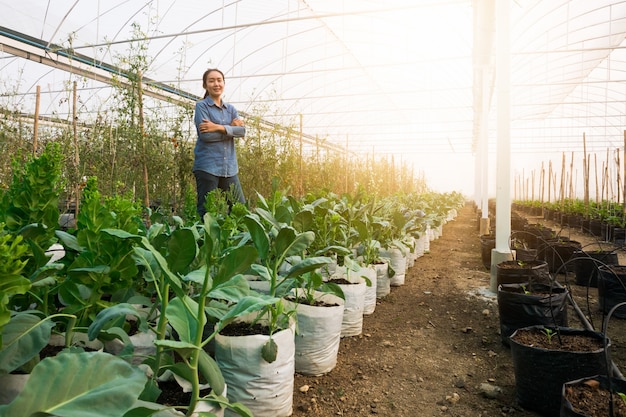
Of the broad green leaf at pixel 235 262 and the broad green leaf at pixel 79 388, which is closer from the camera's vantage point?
the broad green leaf at pixel 79 388

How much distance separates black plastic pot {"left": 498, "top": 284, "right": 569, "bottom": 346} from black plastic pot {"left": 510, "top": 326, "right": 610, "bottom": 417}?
51 cm

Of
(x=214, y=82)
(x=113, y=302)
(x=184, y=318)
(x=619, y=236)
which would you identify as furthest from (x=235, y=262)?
(x=619, y=236)

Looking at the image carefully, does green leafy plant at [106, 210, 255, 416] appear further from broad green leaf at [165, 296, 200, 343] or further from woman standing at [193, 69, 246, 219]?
woman standing at [193, 69, 246, 219]

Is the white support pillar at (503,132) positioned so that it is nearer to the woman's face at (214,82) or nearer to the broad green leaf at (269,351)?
the woman's face at (214,82)

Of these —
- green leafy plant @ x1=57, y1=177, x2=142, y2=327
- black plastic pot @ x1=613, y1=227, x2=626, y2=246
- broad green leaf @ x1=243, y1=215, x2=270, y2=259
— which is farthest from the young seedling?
black plastic pot @ x1=613, y1=227, x2=626, y2=246

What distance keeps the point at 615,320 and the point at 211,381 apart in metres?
3.22

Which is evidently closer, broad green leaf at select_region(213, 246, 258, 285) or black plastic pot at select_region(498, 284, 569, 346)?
broad green leaf at select_region(213, 246, 258, 285)

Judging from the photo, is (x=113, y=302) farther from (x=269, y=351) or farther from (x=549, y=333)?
(x=549, y=333)

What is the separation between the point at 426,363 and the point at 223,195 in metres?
1.93

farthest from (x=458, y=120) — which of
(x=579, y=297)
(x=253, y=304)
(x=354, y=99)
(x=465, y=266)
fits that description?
(x=253, y=304)

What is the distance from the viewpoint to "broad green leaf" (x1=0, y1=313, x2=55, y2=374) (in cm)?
101

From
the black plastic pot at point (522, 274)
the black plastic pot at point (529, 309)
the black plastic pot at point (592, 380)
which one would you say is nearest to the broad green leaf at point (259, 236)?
the black plastic pot at point (592, 380)

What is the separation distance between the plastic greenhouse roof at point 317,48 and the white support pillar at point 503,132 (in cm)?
127

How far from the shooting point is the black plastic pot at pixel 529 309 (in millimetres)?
2309
